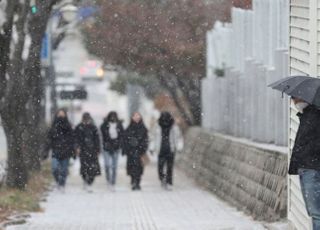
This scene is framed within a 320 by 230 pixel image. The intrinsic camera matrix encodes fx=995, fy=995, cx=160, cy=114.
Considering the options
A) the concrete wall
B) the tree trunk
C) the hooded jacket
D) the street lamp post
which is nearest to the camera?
the concrete wall

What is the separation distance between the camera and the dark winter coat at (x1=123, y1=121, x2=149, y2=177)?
22406 millimetres

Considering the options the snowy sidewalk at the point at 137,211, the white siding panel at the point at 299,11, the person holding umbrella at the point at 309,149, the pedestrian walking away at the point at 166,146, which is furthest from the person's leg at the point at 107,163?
the person holding umbrella at the point at 309,149

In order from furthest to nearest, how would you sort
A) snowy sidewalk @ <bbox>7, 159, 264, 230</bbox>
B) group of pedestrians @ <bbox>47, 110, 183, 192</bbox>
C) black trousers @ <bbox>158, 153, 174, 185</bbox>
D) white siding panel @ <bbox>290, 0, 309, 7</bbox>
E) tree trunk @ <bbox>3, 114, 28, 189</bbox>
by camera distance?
black trousers @ <bbox>158, 153, 174, 185</bbox> → group of pedestrians @ <bbox>47, 110, 183, 192</bbox> → tree trunk @ <bbox>3, 114, 28, 189</bbox> → snowy sidewalk @ <bbox>7, 159, 264, 230</bbox> → white siding panel @ <bbox>290, 0, 309, 7</bbox>

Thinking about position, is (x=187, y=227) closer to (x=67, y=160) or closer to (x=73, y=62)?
(x=67, y=160)

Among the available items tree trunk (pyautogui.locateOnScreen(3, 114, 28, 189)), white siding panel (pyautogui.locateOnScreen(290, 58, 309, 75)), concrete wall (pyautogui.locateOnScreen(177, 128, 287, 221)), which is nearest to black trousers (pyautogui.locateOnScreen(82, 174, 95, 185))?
concrete wall (pyautogui.locateOnScreen(177, 128, 287, 221))

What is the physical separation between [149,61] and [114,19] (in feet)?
5.73

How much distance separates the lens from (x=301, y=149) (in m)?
8.88

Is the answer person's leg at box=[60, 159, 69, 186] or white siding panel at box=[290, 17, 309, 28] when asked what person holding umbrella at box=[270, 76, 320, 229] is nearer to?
white siding panel at box=[290, 17, 309, 28]

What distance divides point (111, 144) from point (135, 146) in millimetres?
577

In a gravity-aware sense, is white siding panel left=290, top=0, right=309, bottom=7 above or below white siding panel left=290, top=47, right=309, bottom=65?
above

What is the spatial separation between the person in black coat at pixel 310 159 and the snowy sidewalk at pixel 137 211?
4.55 metres

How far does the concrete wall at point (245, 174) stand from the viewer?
14.2 metres

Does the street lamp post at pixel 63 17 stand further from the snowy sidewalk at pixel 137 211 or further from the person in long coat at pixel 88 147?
the snowy sidewalk at pixel 137 211

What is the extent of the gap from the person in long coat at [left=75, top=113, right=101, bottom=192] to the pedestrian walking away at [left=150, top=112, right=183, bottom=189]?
4.68 ft
